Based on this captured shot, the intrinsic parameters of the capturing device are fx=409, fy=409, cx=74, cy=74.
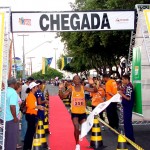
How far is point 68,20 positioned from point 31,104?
170 inches

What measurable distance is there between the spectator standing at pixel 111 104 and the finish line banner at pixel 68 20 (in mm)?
1768

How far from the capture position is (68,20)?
13.1m

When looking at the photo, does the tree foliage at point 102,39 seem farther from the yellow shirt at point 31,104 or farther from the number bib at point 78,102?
the yellow shirt at point 31,104

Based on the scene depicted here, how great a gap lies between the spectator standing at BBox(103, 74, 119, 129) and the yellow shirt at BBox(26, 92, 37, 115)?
391 centimetres

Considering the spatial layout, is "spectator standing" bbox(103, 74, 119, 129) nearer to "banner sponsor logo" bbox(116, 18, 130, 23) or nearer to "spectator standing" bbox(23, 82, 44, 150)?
"banner sponsor logo" bbox(116, 18, 130, 23)

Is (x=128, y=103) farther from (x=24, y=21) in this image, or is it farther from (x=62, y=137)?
(x=24, y=21)

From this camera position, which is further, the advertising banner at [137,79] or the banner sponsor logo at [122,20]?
the banner sponsor logo at [122,20]

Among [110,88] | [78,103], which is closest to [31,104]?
[78,103]

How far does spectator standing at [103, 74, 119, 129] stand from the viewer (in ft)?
43.1

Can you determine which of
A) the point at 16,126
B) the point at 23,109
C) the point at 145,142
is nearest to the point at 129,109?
the point at 145,142

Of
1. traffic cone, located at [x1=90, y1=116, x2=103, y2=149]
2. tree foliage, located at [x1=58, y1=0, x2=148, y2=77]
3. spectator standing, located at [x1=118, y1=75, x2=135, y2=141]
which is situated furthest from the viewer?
tree foliage, located at [x1=58, y1=0, x2=148, y2=77]

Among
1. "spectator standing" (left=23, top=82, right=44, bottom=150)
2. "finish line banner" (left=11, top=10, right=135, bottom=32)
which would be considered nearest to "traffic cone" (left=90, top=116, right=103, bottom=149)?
"spectator standing" (left=23, top=82, right=44, bottom=150)

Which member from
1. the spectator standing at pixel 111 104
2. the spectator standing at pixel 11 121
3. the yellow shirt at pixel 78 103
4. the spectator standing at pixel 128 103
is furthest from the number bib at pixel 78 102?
the spectator standing at pixel 111 104

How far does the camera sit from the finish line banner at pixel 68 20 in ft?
43.1
